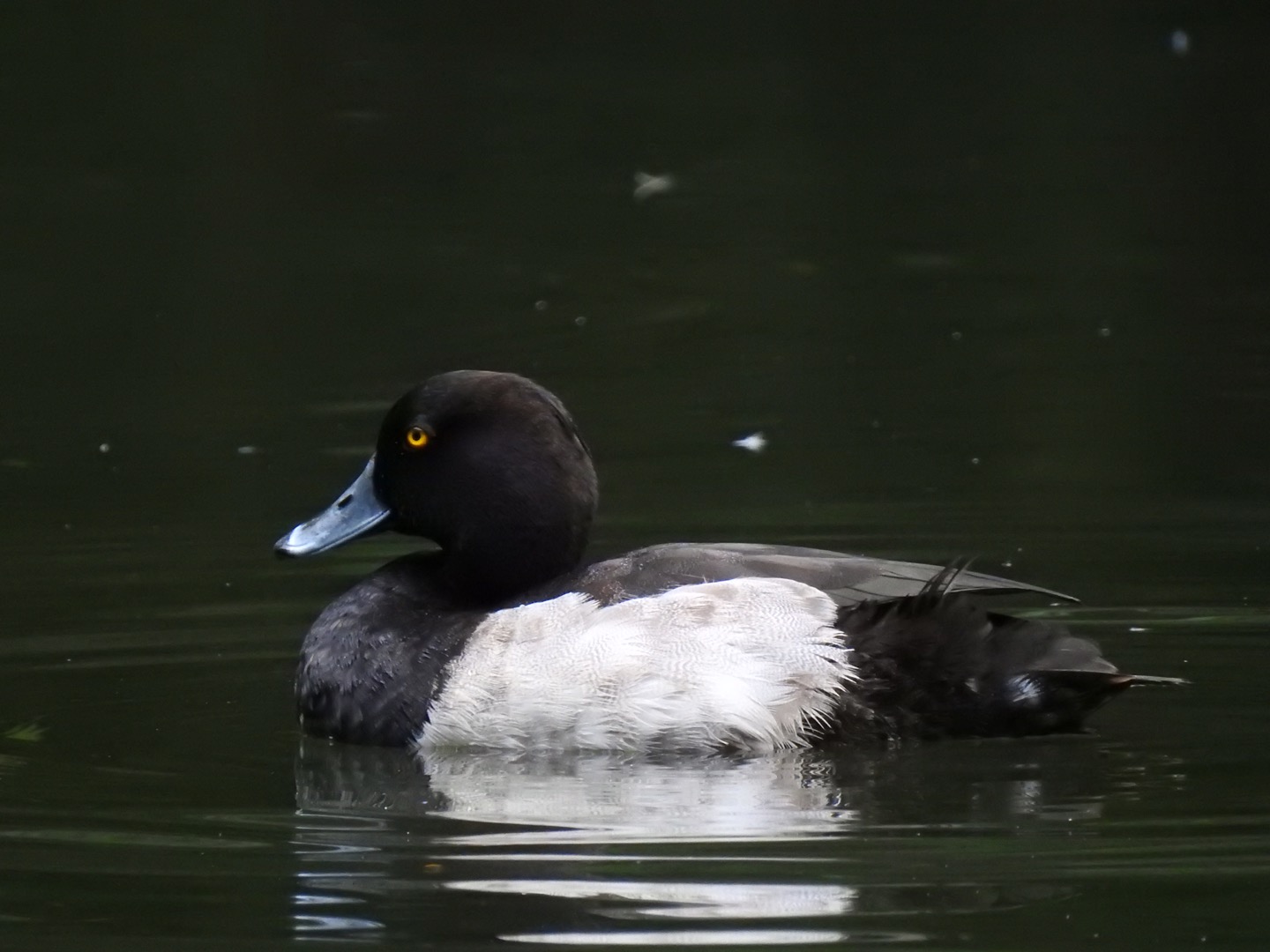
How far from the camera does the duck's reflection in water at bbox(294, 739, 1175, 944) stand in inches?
188

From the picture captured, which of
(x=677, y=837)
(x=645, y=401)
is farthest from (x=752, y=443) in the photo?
(x=677, y=837)

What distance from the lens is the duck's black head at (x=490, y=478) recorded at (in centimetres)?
677

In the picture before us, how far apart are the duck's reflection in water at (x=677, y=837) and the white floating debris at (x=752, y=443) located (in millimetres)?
3360

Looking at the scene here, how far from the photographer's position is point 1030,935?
461 cm

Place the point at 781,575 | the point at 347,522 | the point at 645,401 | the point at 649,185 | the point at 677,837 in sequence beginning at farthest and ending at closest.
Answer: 1. the point at 649,185
2. the point at 645,401
3. the point at 347,522
4. the point at 781,575
5. the point at 677,837

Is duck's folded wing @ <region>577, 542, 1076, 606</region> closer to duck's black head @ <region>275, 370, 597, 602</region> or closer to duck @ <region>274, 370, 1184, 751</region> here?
duck @ <region>274, 370, 1184, 751</region>

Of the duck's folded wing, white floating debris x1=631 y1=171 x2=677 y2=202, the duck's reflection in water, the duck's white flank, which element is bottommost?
the duck's reflection in water

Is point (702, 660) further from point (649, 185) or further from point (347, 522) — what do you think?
point (649, 185)

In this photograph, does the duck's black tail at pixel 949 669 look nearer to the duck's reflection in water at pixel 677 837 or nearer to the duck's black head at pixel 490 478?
the duck's reflection in water at pixel 677 837

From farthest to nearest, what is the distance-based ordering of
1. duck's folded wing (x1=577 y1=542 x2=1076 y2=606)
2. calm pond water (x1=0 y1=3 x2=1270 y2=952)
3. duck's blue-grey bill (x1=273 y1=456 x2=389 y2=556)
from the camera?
duck's blue-grey bill (x1=273 y1=456 x2=389 y2=556) → duck's folded wing (x1=577 y1=542 x2=1076 y2=606) → calm pond water (x1=0 y1=3 x2=1270 y2=952)

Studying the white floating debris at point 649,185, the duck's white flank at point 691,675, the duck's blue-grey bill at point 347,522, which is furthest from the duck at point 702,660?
the white floating debris at point 649,185

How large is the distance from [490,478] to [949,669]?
1383 millimetres

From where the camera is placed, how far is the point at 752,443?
31.8ft

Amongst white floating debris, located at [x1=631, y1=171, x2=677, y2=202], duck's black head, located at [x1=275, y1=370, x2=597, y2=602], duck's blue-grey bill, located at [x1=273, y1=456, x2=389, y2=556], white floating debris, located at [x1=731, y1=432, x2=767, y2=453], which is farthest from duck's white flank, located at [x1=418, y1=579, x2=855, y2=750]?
white floating debris, located at [x1=631, y1=171, x2=677, y2=202]
